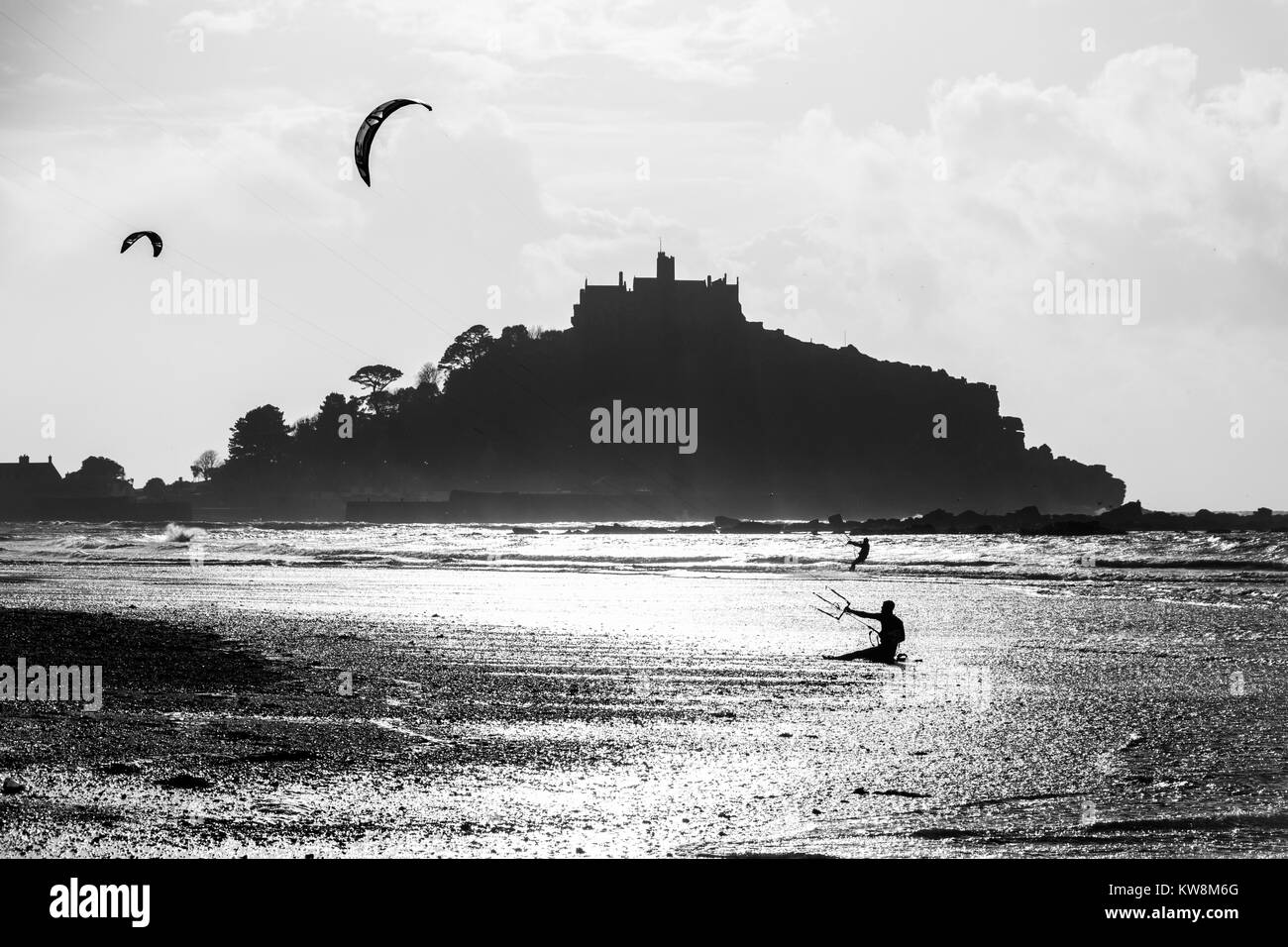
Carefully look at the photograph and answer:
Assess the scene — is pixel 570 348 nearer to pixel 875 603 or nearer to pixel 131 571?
pixel 131 571

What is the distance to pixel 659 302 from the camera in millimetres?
187250

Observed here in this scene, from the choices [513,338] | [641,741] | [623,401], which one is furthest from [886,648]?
[513,338]

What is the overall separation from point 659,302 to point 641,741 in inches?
7031

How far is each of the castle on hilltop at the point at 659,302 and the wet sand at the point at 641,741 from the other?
167 metres

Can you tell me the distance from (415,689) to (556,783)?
4.82 m

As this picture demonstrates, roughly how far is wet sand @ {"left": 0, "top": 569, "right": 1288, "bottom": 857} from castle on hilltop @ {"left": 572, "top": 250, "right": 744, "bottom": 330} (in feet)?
548

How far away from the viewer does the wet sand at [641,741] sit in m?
7.68

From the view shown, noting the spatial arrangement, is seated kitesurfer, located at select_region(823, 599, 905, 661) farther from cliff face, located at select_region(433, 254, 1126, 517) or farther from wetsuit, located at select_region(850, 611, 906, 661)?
cliff face, located at select_region(433, 254, 1126, 517)

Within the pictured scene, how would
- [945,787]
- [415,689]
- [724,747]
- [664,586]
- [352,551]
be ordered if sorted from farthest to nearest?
1. [352,551]
2. [664,586]
3. [415,689]
4. [724,747]
5. [945,787]

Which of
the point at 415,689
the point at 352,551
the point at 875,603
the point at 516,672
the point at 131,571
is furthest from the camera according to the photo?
the point at 352,551

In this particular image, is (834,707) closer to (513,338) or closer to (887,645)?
(887,645)

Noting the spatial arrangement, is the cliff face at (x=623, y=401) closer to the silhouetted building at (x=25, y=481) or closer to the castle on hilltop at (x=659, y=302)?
the castle on hilltop at (x=659, y=302)
